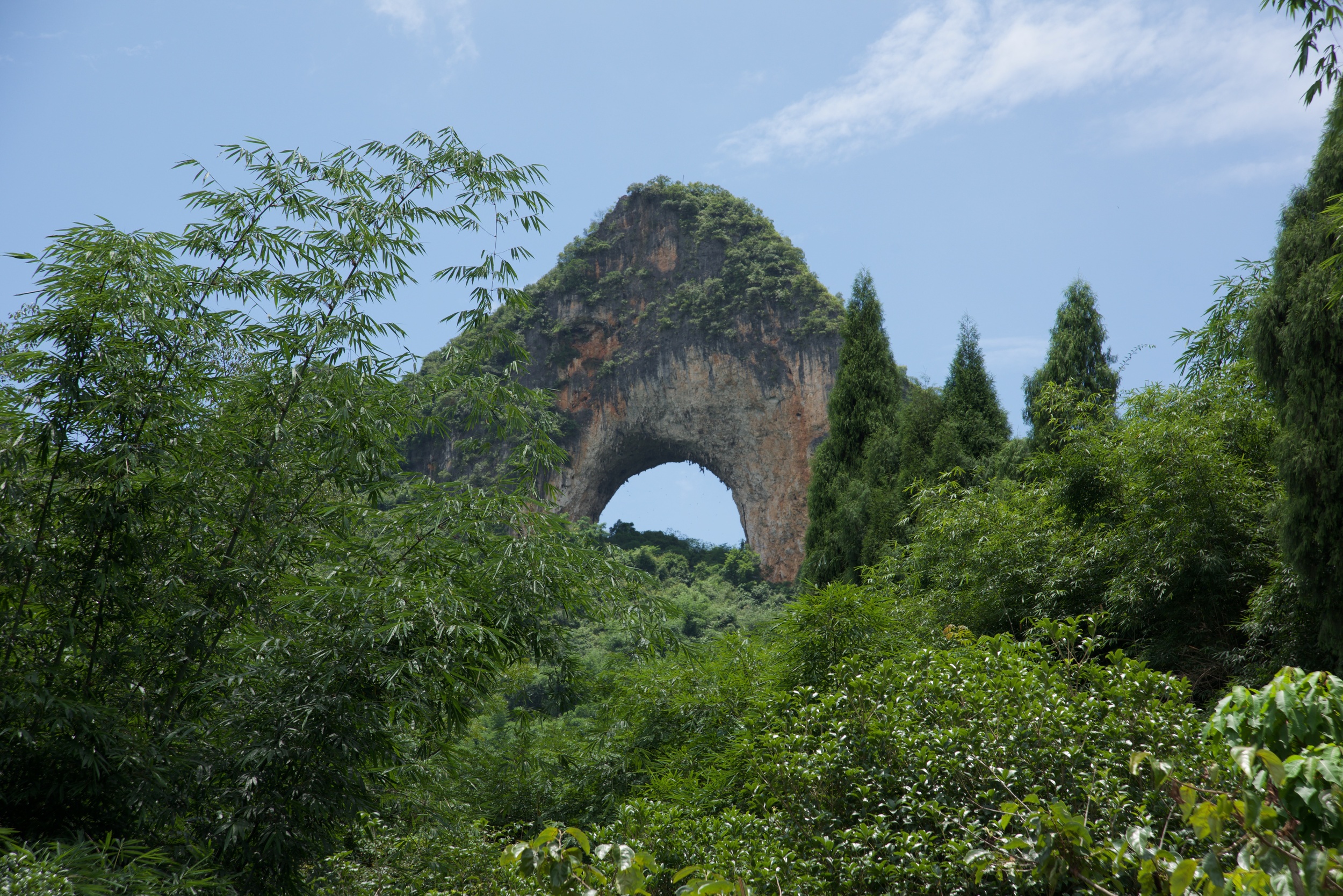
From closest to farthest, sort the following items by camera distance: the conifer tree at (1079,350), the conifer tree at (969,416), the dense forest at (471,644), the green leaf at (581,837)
Result: the green leaf at (581,837) < the dense forest at (471,644) < the conifer tree at (969,416) < the conifer tree at (1079,350)

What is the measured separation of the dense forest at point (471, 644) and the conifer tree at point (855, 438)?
223 inches

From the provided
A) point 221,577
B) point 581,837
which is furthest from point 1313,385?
point 221,577

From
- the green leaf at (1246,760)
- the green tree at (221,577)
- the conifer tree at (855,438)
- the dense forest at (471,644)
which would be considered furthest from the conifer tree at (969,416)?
the green leaf at (1246,760)

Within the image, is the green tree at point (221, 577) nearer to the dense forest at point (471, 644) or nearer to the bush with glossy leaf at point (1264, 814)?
the dense forest at point (471, 644)

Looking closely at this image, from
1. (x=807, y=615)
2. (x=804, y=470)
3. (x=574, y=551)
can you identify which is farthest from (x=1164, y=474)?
(x=804, y=470)

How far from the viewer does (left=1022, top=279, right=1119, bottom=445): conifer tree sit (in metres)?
12.6

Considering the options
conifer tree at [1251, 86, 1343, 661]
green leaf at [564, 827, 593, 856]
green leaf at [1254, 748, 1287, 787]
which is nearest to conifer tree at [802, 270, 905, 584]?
conifer tree at [1251, 86, 1343, 661]

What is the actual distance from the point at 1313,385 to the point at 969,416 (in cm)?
Result: 699

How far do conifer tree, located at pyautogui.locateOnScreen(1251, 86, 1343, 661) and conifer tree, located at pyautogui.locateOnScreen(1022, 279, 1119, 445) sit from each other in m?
7.85

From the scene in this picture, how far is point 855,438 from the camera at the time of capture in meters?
12.7

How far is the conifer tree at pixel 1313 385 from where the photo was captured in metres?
4.35

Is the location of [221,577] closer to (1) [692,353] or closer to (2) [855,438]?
(2) [855,438]

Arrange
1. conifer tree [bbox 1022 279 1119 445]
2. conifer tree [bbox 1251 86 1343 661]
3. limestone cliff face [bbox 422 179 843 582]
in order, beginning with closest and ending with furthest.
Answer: conifer tree [bbox 1251 86 1343 661] → conifer tree [bbox 1022 279 1119 445] → limestone cliff face [bbox 422 179 843 582]

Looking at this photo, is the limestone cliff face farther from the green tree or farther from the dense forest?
the green tree
